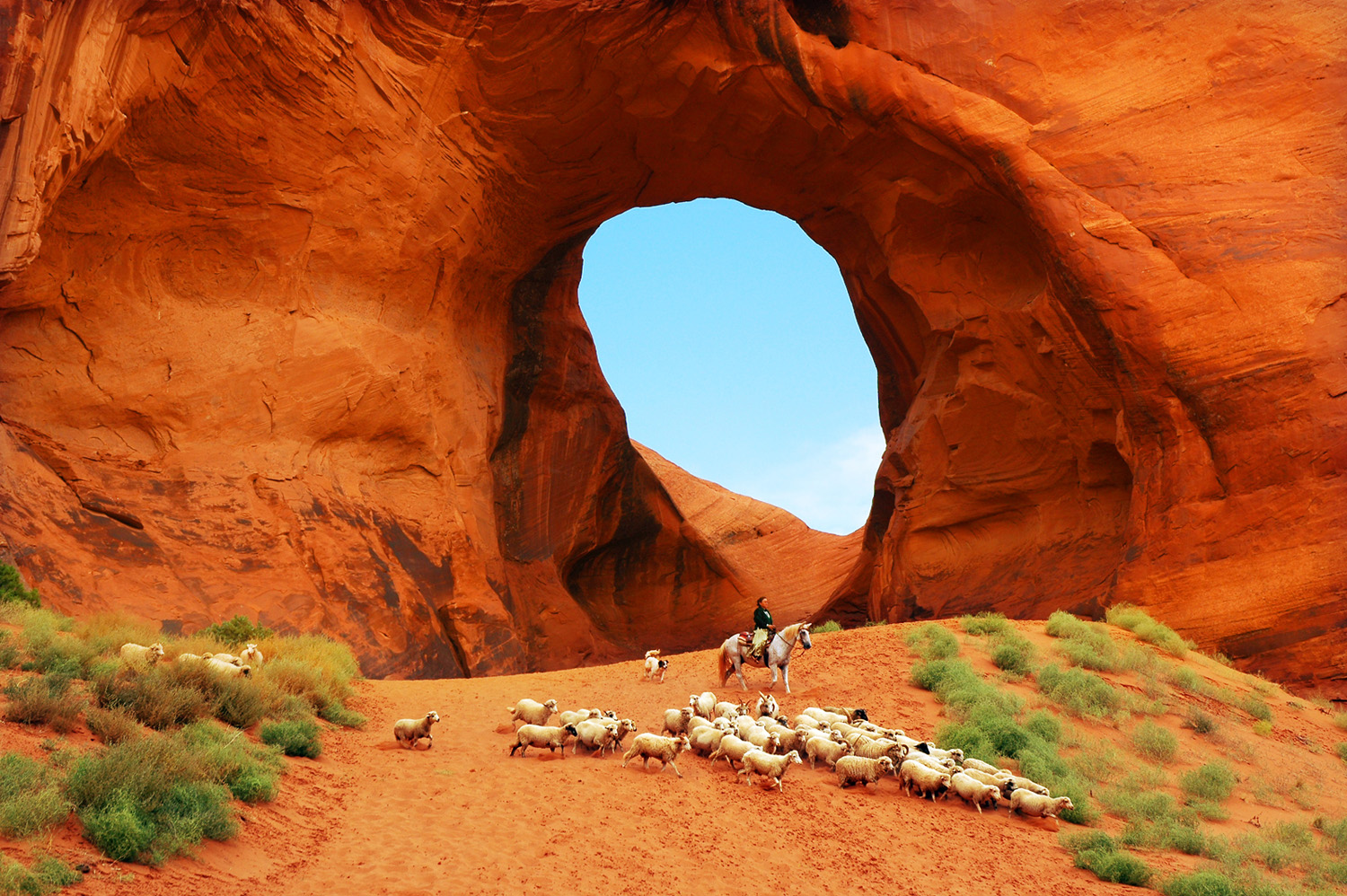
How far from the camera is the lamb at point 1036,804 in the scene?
31.2ft

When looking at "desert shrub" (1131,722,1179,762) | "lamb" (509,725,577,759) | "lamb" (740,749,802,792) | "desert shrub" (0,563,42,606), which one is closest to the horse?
"lamb" (740,749,802,792)

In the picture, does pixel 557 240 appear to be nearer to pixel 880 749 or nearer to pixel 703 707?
pixel 703 707

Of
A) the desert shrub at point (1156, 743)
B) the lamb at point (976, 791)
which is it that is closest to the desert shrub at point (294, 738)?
the lamb at point (976, 791)

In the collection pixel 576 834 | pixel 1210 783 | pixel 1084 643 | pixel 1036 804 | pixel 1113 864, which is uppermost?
pixel 1084 643

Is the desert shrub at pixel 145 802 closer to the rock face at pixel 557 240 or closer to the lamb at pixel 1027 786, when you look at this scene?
the lamb at pixel 1027 786

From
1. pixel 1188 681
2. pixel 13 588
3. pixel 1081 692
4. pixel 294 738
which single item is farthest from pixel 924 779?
pixel 13 588

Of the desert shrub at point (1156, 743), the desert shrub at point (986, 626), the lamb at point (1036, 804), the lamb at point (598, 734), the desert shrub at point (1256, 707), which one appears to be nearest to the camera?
the lamb at point (1036, 804)

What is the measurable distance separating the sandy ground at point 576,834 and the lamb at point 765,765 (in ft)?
0.56

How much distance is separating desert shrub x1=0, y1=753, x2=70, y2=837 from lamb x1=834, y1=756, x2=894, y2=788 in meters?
6.46

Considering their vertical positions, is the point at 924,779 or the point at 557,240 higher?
the point at 557,240

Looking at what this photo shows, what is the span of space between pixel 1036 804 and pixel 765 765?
252 centimetres

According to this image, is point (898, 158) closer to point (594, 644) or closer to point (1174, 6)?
point (1174, 6)

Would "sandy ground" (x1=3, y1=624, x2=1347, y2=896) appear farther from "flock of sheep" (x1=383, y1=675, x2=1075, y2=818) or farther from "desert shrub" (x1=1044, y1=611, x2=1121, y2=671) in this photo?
"desert shrub" (x1=1044, y1=611, x2=1121, y2=671)

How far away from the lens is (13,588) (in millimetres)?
13000
